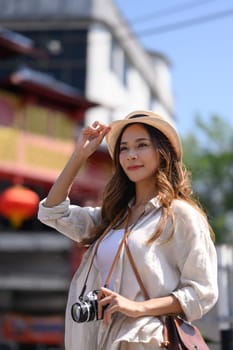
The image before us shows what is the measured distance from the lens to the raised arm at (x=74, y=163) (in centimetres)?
241

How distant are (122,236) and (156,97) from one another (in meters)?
22.7

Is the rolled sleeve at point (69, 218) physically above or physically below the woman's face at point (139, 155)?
below

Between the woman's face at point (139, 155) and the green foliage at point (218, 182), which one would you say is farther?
the green foliage at point (218, 182)

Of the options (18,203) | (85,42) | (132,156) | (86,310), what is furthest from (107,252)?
(85,42)

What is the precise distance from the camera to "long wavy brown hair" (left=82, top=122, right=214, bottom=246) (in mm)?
2234

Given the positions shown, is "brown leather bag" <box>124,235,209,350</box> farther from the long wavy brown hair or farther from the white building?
the white building

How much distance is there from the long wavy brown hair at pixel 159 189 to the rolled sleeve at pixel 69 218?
4 cm

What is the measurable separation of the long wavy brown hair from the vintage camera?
285 millimetres

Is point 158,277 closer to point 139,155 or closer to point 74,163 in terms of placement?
point 139,155

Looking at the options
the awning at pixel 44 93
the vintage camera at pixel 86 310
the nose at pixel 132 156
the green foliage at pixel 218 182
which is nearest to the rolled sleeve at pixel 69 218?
the nose at pixel 132 156

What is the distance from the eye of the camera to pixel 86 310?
6.73 ft

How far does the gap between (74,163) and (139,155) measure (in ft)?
0.92

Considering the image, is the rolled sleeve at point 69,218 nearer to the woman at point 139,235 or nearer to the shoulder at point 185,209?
the woman at point 139,235

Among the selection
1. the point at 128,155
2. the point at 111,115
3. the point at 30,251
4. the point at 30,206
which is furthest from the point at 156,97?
the point at 128,155
